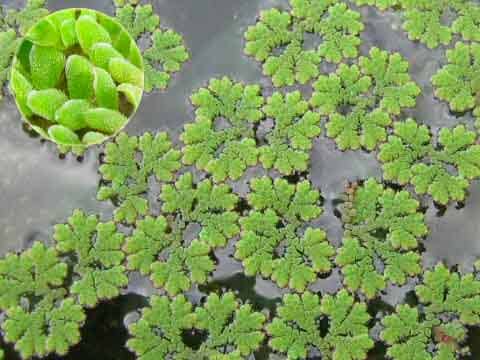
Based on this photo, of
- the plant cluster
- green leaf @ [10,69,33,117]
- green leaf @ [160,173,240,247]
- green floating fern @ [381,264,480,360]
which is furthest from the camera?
the plant cluster

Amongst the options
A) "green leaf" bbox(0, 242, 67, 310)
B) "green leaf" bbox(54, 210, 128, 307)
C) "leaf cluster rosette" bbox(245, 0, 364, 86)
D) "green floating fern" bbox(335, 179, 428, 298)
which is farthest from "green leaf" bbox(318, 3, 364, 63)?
"green leaf" bbox(0, 242, 67, 310)

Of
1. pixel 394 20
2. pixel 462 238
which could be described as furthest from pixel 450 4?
pixel 462 238

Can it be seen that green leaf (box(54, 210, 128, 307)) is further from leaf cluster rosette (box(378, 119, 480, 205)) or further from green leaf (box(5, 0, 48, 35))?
leaf cluster rosette (box(378, 119, 480, 205))

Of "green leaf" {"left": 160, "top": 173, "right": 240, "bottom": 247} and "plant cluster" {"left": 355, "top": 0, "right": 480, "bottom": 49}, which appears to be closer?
"green leaf" {"left": 160, "top": 173, "right": 240, "bottom": 247}

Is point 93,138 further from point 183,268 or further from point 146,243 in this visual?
point 183,268

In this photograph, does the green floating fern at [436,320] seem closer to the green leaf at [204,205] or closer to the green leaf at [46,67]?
the green leaf at [204,205]

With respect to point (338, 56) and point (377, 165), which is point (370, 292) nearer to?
point (377, 165)
